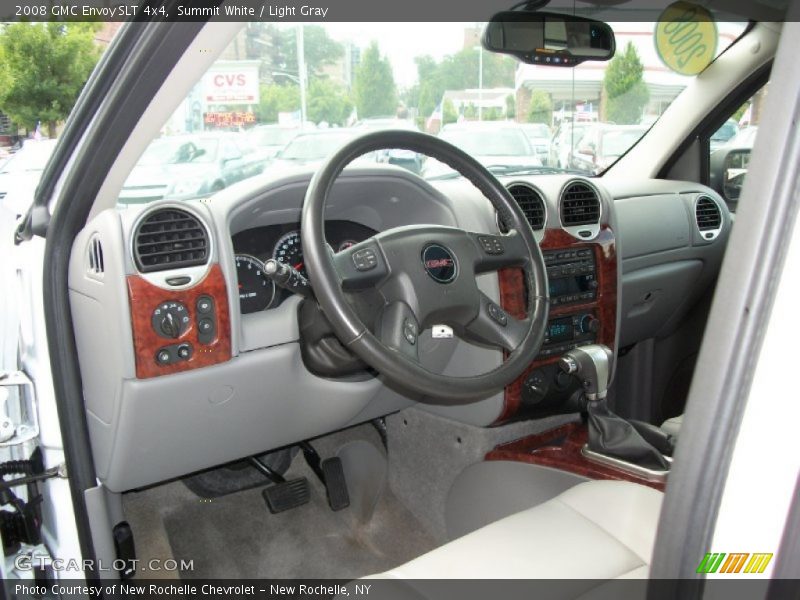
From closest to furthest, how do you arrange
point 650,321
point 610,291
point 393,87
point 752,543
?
point 752,543
point 610,291
point 650,321
point 393,87

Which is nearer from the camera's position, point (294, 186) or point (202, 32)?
point (202, 32)

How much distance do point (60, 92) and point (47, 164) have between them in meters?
0.18

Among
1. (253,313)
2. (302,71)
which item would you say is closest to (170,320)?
(253,313)

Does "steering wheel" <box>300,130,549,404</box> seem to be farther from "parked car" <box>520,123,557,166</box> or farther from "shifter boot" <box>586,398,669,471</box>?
"parked car" <box>520,123,557,166</box>

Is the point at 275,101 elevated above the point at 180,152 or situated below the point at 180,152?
above

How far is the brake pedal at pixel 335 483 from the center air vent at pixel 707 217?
1.82 metres

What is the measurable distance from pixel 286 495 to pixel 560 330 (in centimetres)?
115

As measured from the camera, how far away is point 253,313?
1.88m

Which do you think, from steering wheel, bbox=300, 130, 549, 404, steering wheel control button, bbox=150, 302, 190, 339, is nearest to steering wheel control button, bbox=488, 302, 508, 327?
steering wheel, bbox=300, 130, 549, 404

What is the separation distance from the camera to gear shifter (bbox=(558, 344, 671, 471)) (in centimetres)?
188

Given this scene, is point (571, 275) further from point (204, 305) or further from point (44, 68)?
point (44, 68)

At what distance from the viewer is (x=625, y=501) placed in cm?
151

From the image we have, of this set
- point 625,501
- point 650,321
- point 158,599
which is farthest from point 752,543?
point 650,321

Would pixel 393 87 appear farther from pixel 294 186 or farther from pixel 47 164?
pixel 47 164
